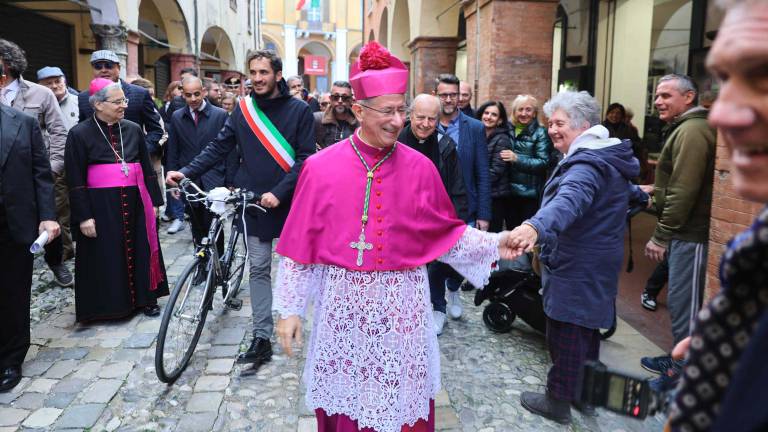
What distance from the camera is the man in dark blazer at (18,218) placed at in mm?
3812

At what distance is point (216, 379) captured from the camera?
4.08m

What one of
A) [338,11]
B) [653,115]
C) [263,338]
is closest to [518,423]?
[263,338]

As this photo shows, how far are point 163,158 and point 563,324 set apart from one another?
6984 millimetres

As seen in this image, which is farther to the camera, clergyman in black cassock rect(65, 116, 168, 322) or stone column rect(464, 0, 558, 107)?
stone column rect(464, 0, 558, 107)

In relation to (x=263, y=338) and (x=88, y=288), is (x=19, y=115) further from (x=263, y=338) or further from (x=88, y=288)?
(x=263, y=338)

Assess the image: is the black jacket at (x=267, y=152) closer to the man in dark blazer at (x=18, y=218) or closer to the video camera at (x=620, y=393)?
the man in dark blazer at (x=18, y=218)

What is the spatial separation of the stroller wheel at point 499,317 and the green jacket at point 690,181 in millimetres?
1386

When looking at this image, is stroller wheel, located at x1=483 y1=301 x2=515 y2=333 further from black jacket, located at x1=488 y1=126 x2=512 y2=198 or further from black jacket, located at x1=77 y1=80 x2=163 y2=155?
black jacket, located at x1=77 y1=80 x2=163 y2=155

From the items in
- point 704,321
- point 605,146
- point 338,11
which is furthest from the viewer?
point 338,11

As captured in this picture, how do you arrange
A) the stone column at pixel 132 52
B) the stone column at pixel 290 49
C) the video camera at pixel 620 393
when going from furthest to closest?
1. the stone column at pixel 290 49
2. the stone column at pixel 132 52
3. the video camera at pixel 620 393

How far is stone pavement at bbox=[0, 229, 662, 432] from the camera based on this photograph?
3512 mm

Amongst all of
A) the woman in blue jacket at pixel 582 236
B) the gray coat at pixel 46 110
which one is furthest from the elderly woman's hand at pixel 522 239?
the gray coat at pixel 46 110

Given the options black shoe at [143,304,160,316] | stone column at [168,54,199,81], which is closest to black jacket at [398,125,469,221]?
black shoe at [143,304,160,316]

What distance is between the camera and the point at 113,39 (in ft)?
36.2
